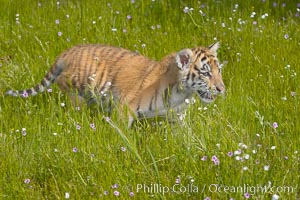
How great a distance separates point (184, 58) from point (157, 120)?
0.68 meters

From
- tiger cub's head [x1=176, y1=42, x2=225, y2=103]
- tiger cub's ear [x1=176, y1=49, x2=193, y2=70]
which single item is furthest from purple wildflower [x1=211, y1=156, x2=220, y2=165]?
tiger cub's ear [x1=176, y1=49, x2=193, y2=70]

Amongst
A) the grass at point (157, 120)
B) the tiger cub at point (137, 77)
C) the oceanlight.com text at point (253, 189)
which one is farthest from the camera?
the tiger cub at point (137, 77)

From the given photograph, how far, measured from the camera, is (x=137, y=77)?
760 cm

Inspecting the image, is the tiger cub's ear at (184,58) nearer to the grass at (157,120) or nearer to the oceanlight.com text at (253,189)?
the grass at (157,120)

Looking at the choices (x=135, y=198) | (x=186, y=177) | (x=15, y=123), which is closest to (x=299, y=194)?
(x=186, y=177)

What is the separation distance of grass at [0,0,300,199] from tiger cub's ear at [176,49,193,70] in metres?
0.48

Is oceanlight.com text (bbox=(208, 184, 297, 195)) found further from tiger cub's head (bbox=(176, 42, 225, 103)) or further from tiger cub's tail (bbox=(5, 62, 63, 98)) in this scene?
tiger cub's tail (bbox=(5, 62, 63, 98))

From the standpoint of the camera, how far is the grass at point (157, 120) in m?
5.27

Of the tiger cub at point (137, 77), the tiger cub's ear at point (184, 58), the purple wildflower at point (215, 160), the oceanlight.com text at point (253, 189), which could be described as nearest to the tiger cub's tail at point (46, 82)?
the tiger cub at point (137, 77)

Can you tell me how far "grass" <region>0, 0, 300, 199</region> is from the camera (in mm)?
5270

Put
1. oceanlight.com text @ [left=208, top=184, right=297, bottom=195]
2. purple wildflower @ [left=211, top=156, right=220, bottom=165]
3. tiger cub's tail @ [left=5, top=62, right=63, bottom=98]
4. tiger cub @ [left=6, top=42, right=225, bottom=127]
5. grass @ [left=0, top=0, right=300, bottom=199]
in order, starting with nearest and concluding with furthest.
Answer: oceanlight.com text @ [left=208, top=184, right=297, bottom=195] → purple wildflower @ [left=211, top=156, right=220, bottom=165] → grass @ [left=0, top=0, right=300, bottom=199] → tiger cub @ [left=6, top=42, right=225, bottom=127] → tiger cub's tail @ [left=5, top=62, right=63, bottom=98]

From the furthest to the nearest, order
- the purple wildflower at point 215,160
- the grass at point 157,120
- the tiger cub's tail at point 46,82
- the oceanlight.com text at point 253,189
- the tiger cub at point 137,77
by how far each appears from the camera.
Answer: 1. the tiger cub's tail at point 46,82
2. the tiger cub at point 137,77
3. the grass at point 157,120
4. the purple wildflower at point 215,160
5. the oceanlight.com text at point 253,189

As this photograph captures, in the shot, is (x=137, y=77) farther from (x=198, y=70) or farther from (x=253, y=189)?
(x=253, y=189)

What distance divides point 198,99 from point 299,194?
2216 mm
